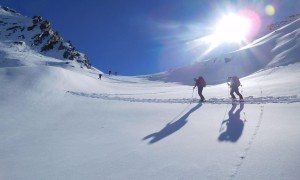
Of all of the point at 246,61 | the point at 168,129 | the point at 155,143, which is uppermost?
the point at 246,61

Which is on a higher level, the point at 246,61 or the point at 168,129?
the point at 246,61

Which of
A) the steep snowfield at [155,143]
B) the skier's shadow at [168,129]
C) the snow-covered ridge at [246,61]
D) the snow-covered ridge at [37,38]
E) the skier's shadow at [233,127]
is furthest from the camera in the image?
the snow-covered ridge at [37,38]

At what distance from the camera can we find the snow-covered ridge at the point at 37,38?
10912 centimetres

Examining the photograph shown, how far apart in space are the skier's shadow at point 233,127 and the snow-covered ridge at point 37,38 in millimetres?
99150

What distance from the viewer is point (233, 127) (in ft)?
36.2

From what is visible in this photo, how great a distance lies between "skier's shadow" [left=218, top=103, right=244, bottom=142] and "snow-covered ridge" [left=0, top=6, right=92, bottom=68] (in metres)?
99.2

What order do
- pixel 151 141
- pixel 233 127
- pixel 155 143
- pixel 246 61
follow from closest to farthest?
pixel 155 143, pixel 151 141, pixel 233 127, pixel 246 61

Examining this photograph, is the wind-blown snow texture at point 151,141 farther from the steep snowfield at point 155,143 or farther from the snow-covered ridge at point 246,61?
the snow-covered ridge at point 246,61

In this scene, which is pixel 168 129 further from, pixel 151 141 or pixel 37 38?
pixel 37 38

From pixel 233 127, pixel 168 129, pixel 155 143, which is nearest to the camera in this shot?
pixel 155 143

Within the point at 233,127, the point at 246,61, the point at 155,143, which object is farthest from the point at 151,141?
the point at 246,61

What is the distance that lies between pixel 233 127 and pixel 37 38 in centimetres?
11914

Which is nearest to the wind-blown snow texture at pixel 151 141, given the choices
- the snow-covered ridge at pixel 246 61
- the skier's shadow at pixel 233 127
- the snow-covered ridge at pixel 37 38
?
the skier's shadow at pixel 233 127

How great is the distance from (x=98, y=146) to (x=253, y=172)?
19.5 ft
